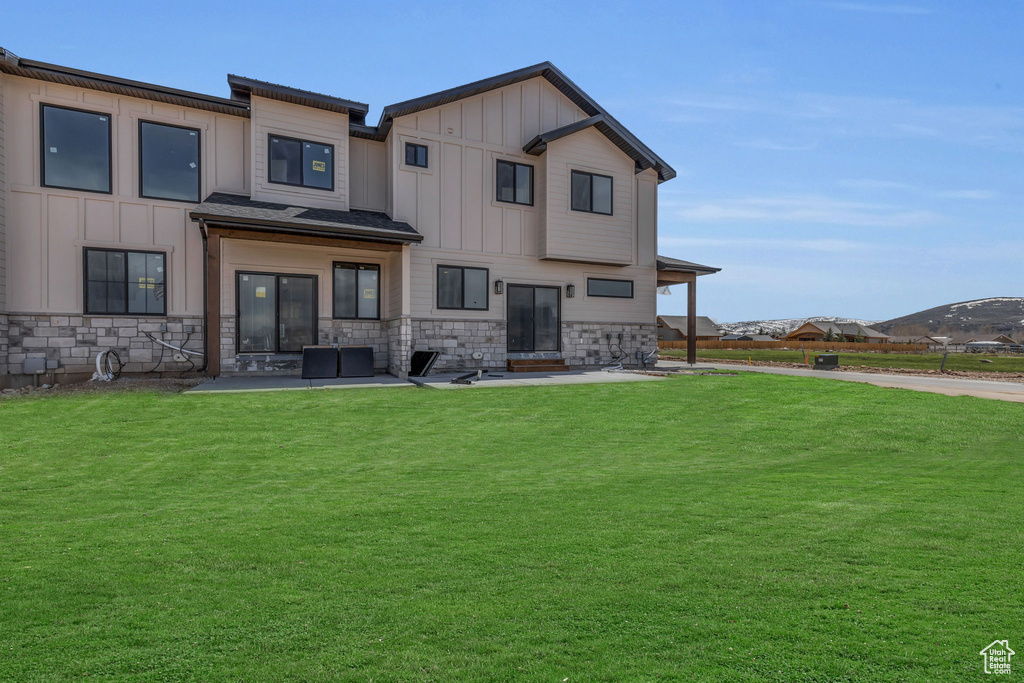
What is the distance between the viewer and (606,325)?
17969mm

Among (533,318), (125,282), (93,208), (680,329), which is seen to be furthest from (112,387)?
(680,329)

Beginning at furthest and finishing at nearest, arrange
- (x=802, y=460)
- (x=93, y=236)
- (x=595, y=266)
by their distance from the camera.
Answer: (x=595, y=266) → (x=93, y=236) → (x=802, y=460)

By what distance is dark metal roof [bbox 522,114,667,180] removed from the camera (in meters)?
16.0

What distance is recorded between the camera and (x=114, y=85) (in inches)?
488

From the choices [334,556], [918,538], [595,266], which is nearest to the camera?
[334,556]

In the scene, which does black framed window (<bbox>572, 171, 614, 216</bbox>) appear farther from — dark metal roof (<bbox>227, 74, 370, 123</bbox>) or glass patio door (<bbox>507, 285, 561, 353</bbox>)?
dark metal roof (<bbox>227, 74, 370, 123</bbox>)

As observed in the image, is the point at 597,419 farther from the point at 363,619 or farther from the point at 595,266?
the point at 595,266

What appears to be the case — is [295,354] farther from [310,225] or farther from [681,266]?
[681,266]

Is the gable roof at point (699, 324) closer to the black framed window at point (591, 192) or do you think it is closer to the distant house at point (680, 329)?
the distant house at point (680, 329)

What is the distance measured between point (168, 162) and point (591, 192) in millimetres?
11384

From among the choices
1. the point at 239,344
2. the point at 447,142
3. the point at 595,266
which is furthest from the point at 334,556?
the point at 595,266

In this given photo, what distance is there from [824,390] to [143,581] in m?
11.7

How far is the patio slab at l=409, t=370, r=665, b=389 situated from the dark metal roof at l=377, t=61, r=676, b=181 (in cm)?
708

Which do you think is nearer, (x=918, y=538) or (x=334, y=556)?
(x=334, y=556)
